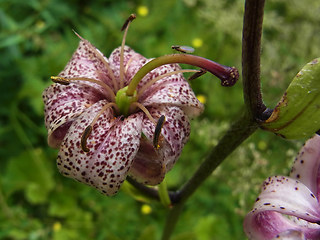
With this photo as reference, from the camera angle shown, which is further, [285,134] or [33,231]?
[33,231]

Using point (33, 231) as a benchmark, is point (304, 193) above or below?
above

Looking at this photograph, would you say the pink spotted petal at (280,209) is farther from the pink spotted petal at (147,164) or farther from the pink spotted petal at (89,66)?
the pink spotted petal at (89,66)

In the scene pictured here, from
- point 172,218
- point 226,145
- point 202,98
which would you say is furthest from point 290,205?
point 202,98

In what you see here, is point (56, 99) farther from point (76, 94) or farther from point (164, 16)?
point (164, 16)

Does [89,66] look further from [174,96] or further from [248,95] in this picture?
[248,95]

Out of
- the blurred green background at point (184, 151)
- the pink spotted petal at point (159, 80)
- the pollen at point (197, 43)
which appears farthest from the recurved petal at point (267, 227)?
the pollen at point (197, 43)

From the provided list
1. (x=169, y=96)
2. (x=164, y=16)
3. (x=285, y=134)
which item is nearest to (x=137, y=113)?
(x=169, y=96)

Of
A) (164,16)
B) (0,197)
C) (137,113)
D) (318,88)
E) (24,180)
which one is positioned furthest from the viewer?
(164,16)
